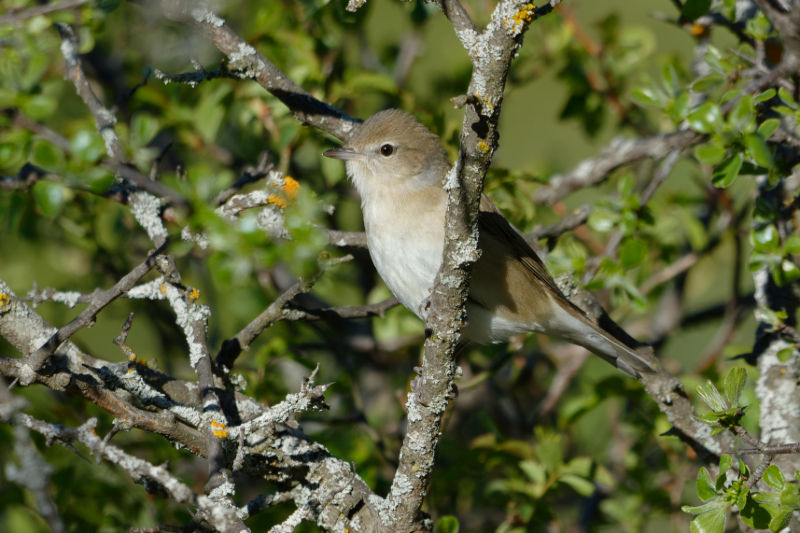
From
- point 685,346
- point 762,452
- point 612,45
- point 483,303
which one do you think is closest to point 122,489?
point 483,303

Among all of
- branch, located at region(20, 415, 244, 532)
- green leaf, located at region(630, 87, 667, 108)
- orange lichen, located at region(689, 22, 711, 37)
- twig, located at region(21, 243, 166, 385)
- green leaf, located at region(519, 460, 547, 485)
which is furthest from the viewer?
orange lichen, located at region(689, 22, 711, 37)

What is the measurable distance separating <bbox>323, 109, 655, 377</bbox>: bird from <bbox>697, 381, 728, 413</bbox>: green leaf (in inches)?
34.0

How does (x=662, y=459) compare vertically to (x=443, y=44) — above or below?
below

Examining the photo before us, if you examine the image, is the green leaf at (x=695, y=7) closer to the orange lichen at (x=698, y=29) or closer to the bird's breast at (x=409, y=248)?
the orange lichen at (x=698, y=29)

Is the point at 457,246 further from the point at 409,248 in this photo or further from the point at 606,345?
the point at 606,345

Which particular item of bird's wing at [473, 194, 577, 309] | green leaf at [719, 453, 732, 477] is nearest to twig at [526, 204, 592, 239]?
bird's wing at [473, 194, 577, 309]

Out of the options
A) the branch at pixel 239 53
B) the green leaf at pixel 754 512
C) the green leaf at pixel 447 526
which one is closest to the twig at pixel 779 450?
the green leaf at pixel 754 512

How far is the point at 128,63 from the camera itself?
4750mm

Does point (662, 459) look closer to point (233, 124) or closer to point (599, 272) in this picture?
point (599, 272)

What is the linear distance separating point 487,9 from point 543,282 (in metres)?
1.79

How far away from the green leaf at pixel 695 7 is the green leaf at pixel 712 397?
4.59 feet

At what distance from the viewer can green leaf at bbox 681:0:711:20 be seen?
9.55 feet

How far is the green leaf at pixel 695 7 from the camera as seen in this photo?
291cm

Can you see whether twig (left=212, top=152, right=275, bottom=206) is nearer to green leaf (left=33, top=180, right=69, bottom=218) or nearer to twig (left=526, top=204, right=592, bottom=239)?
green leaf (left=33, top=180, right=69, bottom=218)
